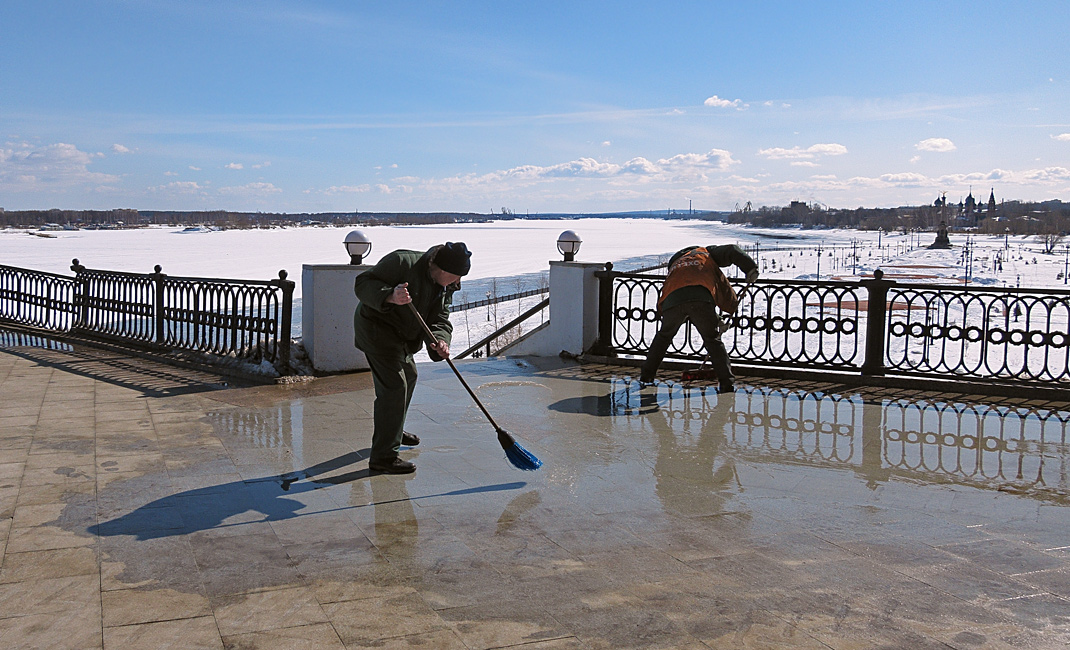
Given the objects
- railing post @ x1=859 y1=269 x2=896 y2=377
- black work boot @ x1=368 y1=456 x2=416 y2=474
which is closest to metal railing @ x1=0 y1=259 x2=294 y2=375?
black work boot @ x1=368 y1=456 x2=416 y2=474

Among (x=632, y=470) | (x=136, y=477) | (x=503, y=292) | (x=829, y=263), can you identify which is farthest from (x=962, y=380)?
(x=829, y=263)

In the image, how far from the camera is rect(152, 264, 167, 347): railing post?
9.93 meters

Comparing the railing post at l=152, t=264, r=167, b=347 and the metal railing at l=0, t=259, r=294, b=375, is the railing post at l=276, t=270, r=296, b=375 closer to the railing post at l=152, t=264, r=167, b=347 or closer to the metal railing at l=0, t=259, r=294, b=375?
the metal railing at l=0, t=259, r=294, b=375

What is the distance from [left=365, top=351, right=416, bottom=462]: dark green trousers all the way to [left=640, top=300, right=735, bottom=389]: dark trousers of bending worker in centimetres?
334

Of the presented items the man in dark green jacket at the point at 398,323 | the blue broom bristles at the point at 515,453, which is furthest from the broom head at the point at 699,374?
the man in dark green jacket at the point at 398,323

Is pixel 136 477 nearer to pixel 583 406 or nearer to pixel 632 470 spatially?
pixel 632 470

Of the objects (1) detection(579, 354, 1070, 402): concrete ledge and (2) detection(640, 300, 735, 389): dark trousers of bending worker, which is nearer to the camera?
(1) detection(579, 354, 1070, 402): concrete ledge

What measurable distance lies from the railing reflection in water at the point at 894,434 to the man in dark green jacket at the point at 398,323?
230 cm

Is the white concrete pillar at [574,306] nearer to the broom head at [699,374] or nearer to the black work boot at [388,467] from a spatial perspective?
the broom head at [699,374]

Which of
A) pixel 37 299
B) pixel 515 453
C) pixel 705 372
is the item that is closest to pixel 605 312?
pixel 705 372

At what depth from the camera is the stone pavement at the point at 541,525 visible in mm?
3223

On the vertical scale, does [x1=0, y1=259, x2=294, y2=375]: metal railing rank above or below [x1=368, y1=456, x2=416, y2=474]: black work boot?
above

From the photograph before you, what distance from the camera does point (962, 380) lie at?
7.95 meters

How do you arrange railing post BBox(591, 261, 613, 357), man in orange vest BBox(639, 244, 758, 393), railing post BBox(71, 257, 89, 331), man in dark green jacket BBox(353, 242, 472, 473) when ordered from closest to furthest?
man in dark green jacket BBox(353, 242, 472, 473)
man in orange vest BBox(639, 244, 758, 393)
railing post BBox(591, 261, 613, 357)
railing post BBox(71, 257, 89, 331)
